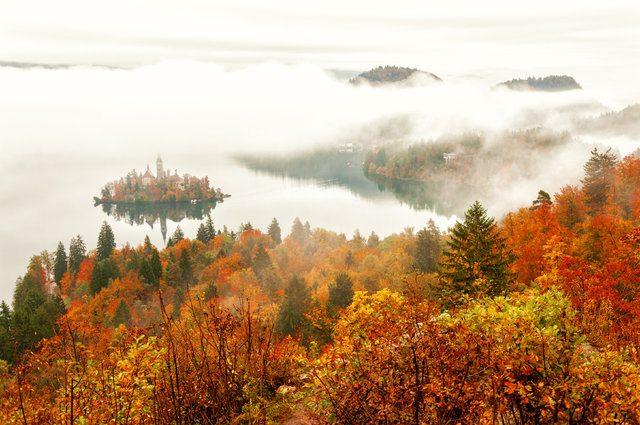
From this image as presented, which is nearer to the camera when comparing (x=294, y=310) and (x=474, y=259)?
(x=474, y=259)

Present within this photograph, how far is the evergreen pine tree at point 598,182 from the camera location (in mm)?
47500

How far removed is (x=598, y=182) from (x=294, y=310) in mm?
31457

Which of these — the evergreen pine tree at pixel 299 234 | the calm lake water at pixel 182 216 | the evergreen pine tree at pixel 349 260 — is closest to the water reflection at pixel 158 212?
the calm lake water at pixel 182 216

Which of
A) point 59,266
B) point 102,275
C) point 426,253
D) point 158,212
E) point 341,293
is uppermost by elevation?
point 341,293

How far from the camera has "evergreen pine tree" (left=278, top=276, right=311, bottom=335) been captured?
40375 millimetres

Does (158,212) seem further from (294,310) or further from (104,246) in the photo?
(294,310)

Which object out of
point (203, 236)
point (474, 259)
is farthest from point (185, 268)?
point (474, 259)

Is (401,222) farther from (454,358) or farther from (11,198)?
(11,198)

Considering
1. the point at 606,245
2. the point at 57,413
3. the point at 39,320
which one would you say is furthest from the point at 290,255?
the point at 57,413

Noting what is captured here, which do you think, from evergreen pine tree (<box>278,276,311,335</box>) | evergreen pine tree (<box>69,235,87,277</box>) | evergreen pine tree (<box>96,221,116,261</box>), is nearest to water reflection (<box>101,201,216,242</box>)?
evergreen pine tree (<box>96,221,116,261</box>)

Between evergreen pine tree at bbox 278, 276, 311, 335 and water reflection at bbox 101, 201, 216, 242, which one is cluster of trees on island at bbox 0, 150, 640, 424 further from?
water reflection at bbox 101, 201, 216, 242

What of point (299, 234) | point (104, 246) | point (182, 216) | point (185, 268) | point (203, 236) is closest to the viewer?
point (185, 268)

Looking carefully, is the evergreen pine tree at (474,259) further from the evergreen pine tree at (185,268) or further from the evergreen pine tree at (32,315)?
the evergreen pine tree at (185,268)

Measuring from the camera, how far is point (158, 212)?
594 ft
